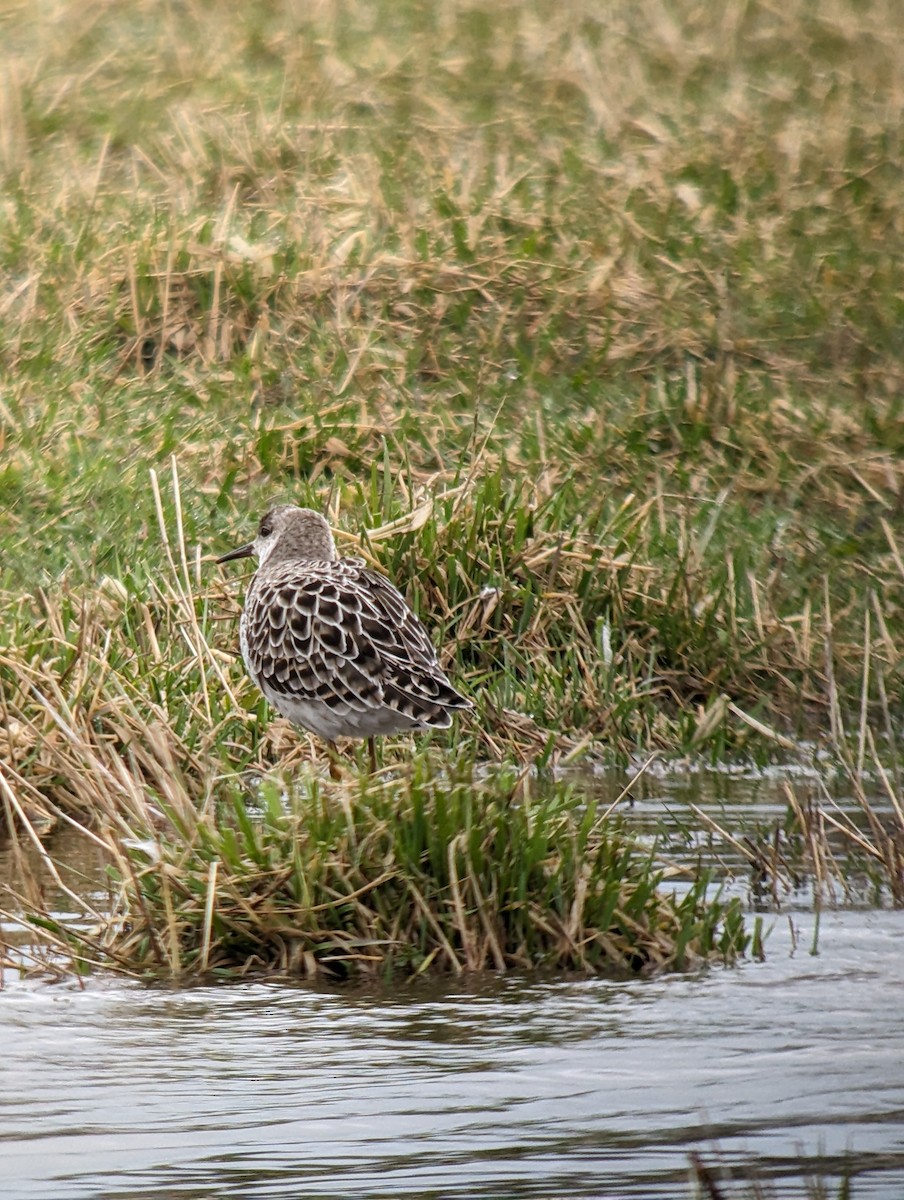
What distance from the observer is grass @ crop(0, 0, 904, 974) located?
28.9ft

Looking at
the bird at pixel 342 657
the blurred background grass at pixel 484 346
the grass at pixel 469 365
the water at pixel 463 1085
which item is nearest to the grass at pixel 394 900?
the water at pixel 463 1085

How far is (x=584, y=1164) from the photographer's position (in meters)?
4.91

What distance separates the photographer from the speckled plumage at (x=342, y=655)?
718cm

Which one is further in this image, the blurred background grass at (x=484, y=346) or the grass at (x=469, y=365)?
the blurred background grass at (x=484, y=346)

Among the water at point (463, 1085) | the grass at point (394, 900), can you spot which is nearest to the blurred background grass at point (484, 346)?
the grass at point (394, 900)

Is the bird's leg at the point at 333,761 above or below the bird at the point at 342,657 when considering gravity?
below

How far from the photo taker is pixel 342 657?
7.23 m

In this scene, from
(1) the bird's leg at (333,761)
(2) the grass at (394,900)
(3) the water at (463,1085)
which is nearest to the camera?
(3) the water at (463,1085)

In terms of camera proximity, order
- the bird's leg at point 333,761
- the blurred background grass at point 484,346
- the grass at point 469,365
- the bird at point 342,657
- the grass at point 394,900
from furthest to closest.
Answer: the blurred background grass at point 484,346, the grass at point 469,365, the bird at point 342,657, the bird's leg at point 333,761, the grass at point 394,900

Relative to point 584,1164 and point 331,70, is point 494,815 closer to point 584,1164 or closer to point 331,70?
point 584,1164

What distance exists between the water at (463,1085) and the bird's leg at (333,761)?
99 cm

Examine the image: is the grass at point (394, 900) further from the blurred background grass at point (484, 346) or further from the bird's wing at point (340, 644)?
the blurred background grass at point (484, 346)

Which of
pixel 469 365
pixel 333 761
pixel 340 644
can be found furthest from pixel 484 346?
pixel 333 761

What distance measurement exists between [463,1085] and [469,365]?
6.83 metres
